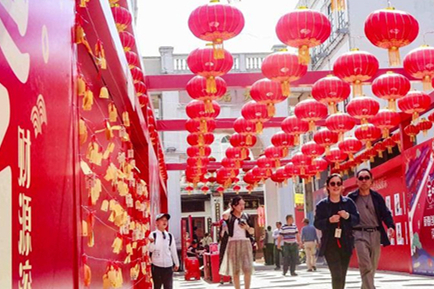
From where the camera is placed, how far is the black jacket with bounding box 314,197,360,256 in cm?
745

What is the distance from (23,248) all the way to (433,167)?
1330 centimetres

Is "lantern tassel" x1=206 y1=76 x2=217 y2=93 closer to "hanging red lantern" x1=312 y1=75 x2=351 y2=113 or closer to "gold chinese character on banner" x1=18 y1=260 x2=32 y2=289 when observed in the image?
"hanging red lantern" x1=312 y1=75 x2=351 y2=113

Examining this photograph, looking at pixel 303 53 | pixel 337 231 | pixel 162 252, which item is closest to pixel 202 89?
pixel 303 53

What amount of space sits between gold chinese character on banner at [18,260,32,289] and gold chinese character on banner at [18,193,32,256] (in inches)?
1.6

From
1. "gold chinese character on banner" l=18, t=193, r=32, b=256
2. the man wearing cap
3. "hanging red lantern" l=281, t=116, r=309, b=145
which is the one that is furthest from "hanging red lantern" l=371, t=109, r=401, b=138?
"gold chinese character on banner" l=18, t=193, r=32, b=256

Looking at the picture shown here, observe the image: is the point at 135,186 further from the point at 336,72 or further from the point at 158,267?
the point at 336,72

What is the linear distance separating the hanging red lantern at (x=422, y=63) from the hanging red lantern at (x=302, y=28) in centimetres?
212

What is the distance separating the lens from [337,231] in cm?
742

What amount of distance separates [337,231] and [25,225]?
5478mm

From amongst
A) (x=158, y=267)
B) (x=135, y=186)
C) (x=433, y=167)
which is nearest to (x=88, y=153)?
(x=135, y=186)

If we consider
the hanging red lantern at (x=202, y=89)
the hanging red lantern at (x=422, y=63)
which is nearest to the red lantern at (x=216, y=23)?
the hanging red lantern at (x=202, y=89)

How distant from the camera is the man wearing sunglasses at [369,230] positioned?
7.61m

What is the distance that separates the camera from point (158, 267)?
31.3 ft

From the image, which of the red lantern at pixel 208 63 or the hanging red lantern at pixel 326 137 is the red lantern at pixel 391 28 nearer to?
the red lantern at pixel 208 63
